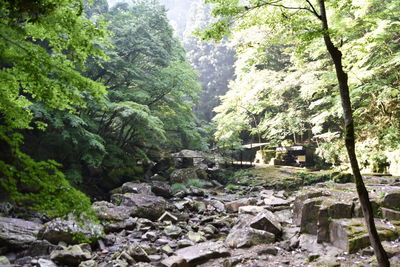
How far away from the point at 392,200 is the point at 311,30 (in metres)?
4.06

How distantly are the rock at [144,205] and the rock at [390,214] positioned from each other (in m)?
6.68

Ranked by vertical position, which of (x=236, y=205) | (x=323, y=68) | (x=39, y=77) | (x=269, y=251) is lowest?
(x=236, y=205)

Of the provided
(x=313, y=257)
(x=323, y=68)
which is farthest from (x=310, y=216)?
(x=323, y=68)

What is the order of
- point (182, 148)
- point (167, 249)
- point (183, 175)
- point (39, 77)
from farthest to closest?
point (182, 148) < point (183, 175) < point (167, 249) < point (39, 77)

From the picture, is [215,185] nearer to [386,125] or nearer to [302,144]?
[302,144]

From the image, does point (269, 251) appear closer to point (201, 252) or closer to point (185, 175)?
point (201, 252)

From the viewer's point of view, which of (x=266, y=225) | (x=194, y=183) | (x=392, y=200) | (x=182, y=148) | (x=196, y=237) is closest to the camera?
(x=392, y=200)

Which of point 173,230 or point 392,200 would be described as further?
point 173,230

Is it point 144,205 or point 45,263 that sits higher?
point 144,205

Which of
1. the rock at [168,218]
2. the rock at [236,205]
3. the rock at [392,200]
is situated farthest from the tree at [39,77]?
the rock at [236,205]

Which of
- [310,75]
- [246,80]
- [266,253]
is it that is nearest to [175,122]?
[246,80]

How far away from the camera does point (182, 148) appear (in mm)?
21266

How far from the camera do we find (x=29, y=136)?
11.8 m

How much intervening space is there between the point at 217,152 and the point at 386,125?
1032 centimetres
